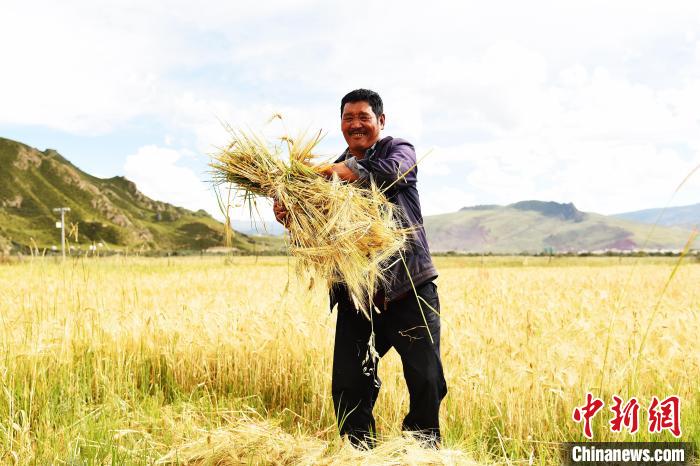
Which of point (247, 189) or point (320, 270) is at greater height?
point (247, 189)

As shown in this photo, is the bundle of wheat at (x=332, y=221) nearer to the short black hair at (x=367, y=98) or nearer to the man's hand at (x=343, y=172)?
the man's hand at (x=343, y=172)

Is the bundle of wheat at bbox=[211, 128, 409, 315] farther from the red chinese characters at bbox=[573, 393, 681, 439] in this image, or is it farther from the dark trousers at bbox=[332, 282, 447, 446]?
the red chinese characters at bbox=[573, 393, 681, 439]

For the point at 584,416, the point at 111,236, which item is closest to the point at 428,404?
the point at 584,416

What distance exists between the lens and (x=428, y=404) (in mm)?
3371

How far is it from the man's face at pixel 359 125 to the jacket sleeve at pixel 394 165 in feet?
0.43

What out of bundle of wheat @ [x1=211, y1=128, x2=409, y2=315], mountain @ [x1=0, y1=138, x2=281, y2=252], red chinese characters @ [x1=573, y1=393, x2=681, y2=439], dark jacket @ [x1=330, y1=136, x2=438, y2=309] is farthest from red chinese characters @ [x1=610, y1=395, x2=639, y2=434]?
mountain @ [x1=0, y1=138, x2=281, y2=252]

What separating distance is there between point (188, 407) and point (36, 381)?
1.38m

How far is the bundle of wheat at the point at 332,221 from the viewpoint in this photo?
3.23m

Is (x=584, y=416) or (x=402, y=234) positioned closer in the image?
(x=402, y=234)

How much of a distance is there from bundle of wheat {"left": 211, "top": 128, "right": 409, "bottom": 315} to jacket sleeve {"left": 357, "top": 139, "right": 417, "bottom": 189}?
10 centimetres

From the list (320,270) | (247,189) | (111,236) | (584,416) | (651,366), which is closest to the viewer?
(320,270)

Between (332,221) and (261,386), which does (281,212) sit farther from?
(261,386)

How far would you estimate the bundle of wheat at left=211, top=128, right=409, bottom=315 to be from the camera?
323cm

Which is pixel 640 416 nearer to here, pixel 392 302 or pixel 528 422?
pixel 528 422
